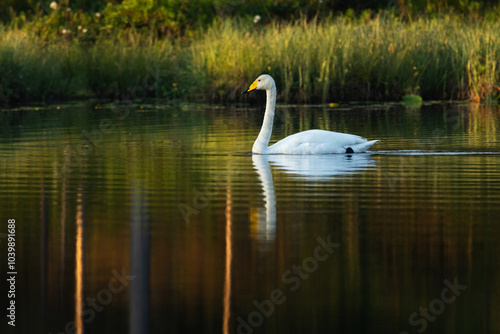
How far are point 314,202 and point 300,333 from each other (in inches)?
149

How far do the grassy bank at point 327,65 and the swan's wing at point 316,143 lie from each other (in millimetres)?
10395

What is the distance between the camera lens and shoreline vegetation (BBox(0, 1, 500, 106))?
77.7ft

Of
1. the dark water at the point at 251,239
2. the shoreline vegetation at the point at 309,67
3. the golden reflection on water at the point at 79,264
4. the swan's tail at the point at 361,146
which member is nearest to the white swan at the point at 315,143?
the swan's tail at the point at 361,146

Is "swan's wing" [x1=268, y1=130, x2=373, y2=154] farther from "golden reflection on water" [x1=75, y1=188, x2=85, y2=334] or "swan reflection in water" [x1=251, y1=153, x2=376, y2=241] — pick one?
"golden reflection on water" [x1=75, y1=188, x2=85, y2=334]

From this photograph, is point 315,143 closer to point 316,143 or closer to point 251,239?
point 316,143

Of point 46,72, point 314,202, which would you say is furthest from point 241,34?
point 314,202

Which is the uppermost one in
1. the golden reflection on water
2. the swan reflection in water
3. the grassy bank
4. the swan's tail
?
the grassy bank

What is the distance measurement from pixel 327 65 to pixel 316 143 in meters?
10.7

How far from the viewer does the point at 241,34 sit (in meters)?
25.1

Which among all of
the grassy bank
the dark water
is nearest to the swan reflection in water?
the dark water

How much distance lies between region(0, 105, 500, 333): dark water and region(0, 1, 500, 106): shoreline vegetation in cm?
950

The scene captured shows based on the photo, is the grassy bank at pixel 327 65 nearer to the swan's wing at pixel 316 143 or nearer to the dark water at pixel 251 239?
the dark water at pixel 251 239

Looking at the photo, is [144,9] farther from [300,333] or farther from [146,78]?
[300,333]

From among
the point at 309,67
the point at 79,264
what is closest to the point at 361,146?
the point at 79,264
